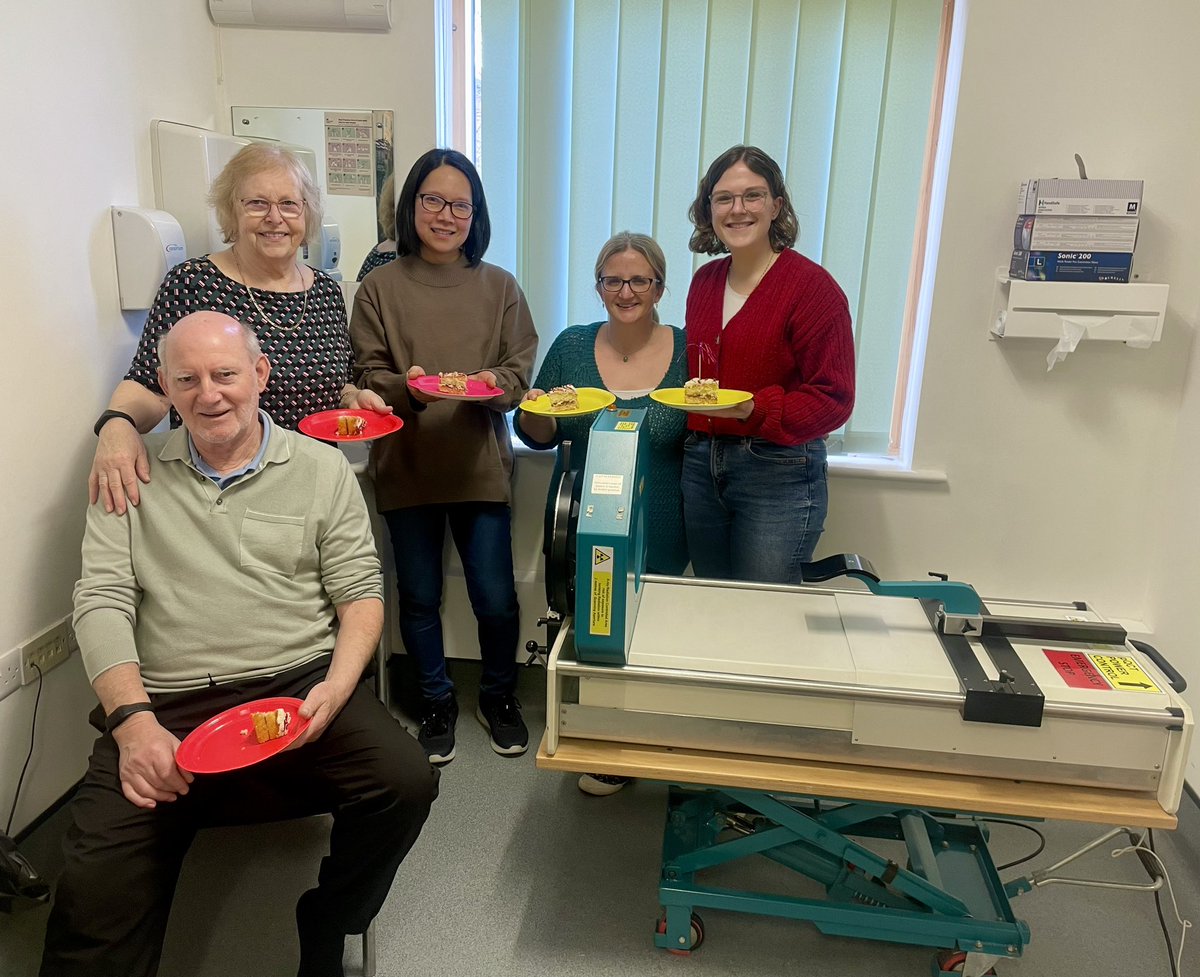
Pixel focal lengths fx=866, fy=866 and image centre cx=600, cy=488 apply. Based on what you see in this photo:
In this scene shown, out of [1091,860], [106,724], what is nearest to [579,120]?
[106,724]

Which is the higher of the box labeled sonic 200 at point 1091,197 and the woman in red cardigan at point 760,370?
the box labeled sonic 200 at point 1091,197

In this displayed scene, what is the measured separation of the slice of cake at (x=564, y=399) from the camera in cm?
201

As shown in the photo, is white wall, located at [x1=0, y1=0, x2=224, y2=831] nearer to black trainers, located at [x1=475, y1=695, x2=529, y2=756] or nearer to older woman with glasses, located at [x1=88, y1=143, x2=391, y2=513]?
older woman with glasses, located at [x1=88, y1=143, x2=391, y2=513]

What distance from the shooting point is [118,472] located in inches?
62.2

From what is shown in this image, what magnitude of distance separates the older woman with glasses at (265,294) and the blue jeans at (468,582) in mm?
500

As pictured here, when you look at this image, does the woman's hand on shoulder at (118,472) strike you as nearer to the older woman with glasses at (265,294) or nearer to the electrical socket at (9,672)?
the older woman with glasses at (265,294)

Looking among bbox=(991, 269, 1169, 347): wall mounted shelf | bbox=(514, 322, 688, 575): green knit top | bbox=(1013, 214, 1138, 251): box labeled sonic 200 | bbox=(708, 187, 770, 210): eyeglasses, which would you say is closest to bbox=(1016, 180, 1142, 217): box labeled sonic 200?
bbox=(1013, 214, 1138, 251): box labeled sonic 200

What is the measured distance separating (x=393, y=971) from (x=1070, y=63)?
2.69 metres

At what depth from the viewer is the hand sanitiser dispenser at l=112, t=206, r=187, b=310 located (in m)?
2.07

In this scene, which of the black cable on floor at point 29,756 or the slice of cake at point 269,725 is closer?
the slice of cake at point 269,725

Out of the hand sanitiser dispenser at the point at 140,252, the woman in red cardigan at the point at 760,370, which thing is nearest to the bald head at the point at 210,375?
the hand sanitiser dispenser at the point at 140,252

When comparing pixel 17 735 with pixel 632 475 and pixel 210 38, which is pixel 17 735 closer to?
pixel 632 475

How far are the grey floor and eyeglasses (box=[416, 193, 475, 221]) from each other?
59.1 inches

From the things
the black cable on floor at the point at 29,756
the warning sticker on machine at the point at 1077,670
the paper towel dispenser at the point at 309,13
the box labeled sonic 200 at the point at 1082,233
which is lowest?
the black cable on floor at the point at 29,756
